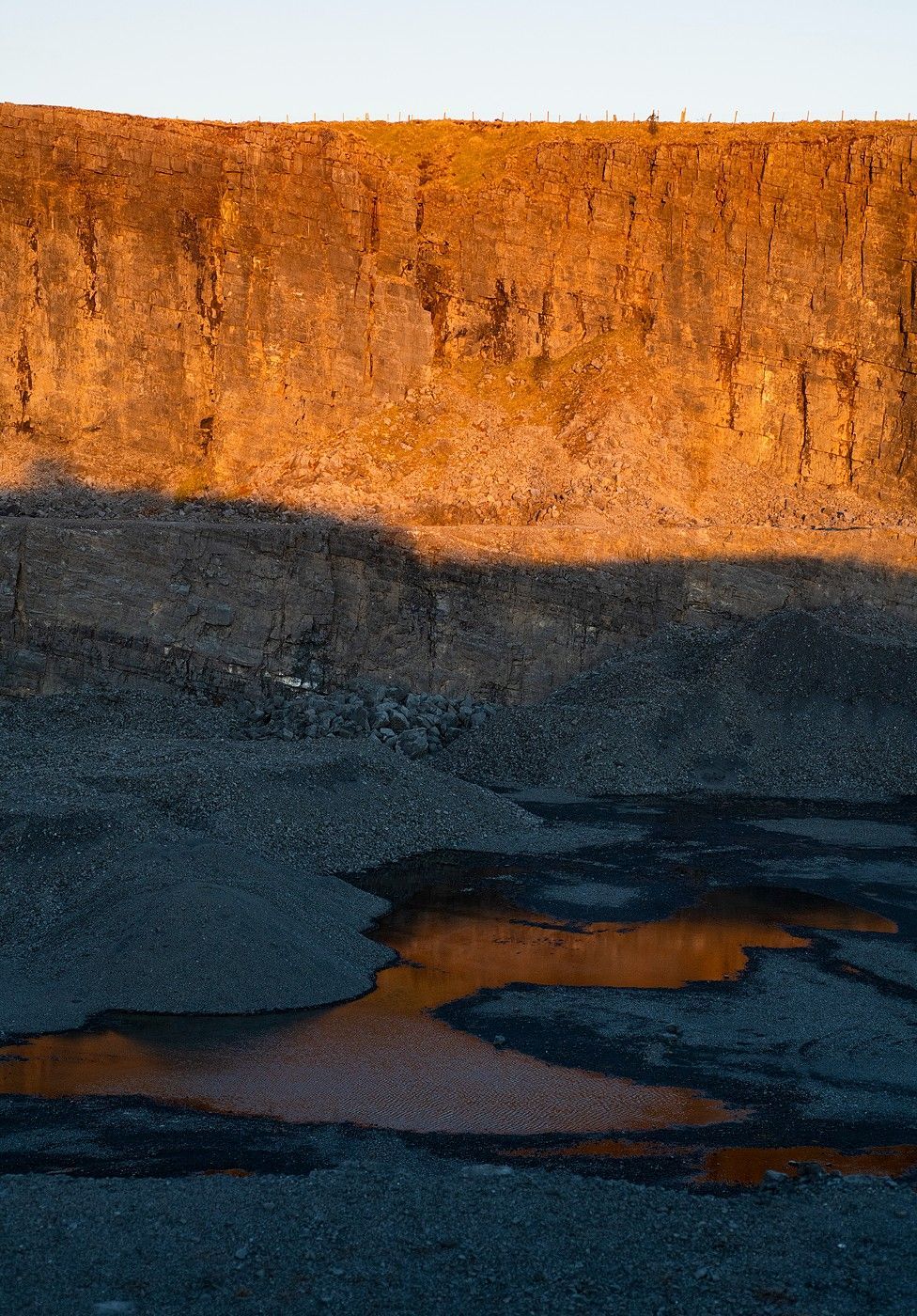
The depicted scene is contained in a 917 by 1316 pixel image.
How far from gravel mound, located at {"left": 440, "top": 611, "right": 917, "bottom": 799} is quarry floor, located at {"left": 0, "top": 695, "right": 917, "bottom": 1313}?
2300mm

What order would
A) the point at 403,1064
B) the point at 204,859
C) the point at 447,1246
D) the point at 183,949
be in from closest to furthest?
the point at 447,1246, the point at 403,1064, the point at 183,949, the point at 204,859

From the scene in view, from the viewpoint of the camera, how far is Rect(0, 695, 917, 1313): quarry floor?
7.96m

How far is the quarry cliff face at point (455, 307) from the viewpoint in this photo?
38.9 m

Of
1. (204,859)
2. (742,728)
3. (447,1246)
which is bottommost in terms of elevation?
(447,1246)

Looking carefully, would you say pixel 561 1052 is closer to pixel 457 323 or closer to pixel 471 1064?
pixel 471 1064

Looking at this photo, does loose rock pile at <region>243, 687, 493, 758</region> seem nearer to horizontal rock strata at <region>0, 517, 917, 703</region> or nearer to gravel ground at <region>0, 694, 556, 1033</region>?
horizontal rock strata at <region>0, 517, 917, 703</region>

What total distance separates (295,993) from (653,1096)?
13.1ft

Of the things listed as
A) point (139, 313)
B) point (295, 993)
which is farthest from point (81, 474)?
point (295, 993)

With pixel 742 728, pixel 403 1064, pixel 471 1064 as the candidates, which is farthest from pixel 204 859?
pixel 742 728

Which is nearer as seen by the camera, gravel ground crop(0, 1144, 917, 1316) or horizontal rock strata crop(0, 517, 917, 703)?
gravel ground crop(0, 1144, 917, 1316)

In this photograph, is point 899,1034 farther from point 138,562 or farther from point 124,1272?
point 138,562

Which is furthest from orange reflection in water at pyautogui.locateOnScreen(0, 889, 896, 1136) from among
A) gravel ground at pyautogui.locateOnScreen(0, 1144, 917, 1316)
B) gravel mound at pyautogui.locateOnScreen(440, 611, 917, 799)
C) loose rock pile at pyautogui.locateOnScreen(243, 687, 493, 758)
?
loose rock pile at pyautogui.locateOnScreen(243, 687, 493, 758)

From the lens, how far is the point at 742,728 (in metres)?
26.3

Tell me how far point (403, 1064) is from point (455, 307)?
3221 cm
